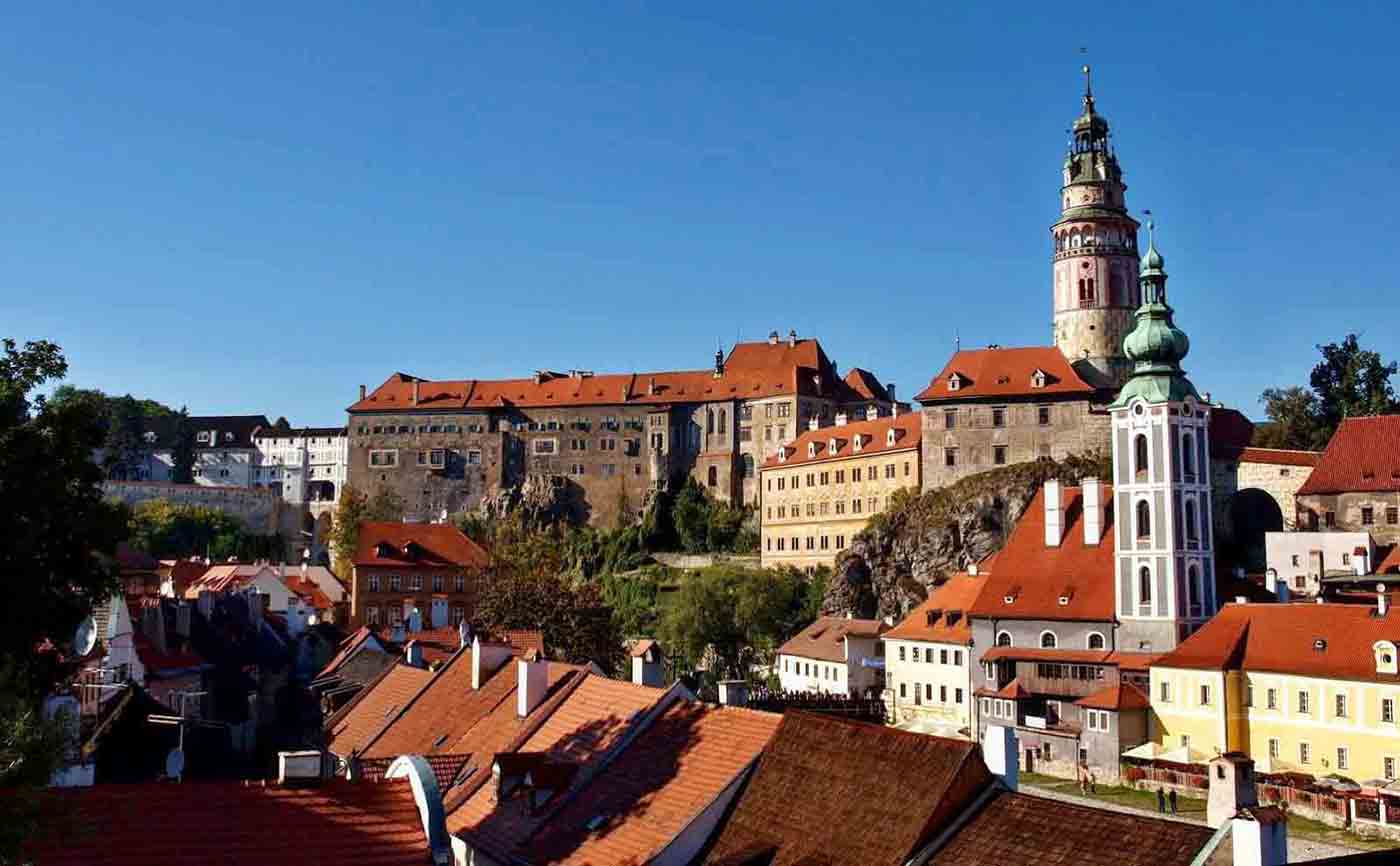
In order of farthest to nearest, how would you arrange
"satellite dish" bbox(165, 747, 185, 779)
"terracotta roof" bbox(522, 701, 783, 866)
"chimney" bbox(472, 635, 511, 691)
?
1. "chimney" bbox(472, 635, 511, 691)
2. "satellite dish" bbox(165, 747, 185, 779)
3. "terracotta roof" bbox(522, 701, 783, 866)

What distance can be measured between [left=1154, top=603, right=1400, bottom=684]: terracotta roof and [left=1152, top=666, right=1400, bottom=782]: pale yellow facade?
1.03 feet

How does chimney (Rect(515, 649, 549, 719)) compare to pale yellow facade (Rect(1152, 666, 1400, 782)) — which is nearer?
chimney (Rect(515, 649, 549, 719))

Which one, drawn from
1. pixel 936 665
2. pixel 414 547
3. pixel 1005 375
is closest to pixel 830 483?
pixel 1005 375

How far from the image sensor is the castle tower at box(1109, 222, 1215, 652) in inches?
2221

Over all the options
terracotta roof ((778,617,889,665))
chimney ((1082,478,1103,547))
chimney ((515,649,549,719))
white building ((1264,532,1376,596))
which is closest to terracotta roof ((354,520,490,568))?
terracotta roof ((778,617,889,665))

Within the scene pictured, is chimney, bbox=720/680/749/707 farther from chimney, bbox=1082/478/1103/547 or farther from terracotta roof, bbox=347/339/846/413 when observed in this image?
terracotta roof, bbox=347/339/846/413

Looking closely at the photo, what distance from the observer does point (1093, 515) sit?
60.8 m

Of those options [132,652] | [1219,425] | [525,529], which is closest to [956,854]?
[132,652]

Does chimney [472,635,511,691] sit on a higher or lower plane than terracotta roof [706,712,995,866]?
higher

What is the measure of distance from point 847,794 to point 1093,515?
4537 cm

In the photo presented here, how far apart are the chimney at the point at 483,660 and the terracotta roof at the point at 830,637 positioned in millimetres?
42580

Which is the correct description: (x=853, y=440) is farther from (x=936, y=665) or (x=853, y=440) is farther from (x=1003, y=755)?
(x=1003, y=755)

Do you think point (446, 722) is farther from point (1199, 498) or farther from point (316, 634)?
point (1199, 498)

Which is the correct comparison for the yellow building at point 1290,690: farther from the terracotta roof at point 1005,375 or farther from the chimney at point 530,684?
the terracotta roof at point 1005,375
